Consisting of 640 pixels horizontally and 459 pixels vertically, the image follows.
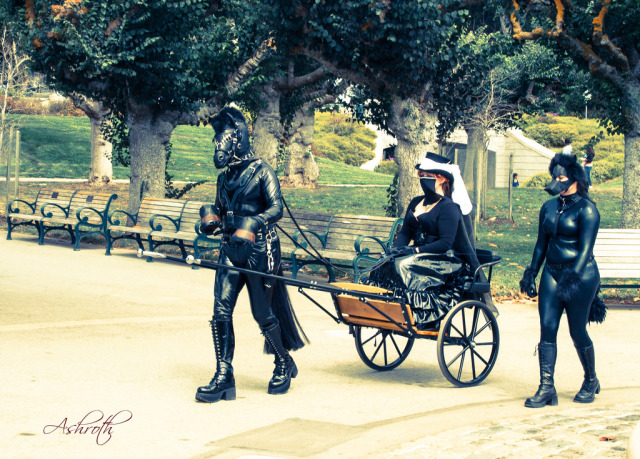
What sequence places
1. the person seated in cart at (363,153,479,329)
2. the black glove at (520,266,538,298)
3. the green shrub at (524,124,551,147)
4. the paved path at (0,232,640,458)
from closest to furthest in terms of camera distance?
the paved path at (0,232,640,458), the black glove at (520,266,538,298), the person seated in cart at (363,153,479,329), the green shrub at (524,124,551,147)

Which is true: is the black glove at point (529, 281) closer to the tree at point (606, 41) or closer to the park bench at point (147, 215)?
the park bench at point (147, 215)

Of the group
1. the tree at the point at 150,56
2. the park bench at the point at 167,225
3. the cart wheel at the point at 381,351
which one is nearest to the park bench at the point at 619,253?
the cart wheel at the point at 381,351

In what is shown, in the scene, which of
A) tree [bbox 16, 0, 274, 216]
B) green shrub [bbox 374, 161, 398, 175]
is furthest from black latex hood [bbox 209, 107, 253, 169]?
green shrub [bbox 374, 161, 398, 175]

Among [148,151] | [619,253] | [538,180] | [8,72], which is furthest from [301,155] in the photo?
[619,253]

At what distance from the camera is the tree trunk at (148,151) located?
17328 millimetres

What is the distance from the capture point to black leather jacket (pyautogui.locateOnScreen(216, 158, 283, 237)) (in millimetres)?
6562

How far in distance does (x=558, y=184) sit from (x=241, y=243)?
7.79 feet

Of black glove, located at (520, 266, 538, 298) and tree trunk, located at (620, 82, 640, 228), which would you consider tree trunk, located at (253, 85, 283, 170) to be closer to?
tree trunk, located at (620, 82, 640, 228)

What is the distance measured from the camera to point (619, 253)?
11.4 m

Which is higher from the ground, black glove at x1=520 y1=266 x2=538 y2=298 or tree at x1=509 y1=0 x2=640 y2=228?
tree at x1=509 y1=0 x2=640 y2=228

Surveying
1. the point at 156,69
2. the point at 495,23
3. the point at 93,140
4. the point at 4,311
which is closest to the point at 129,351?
the point at 4,311

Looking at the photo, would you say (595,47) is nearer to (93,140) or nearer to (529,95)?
(529,95)

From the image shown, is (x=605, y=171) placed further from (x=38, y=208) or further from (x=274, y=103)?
(x=38, y=208)
